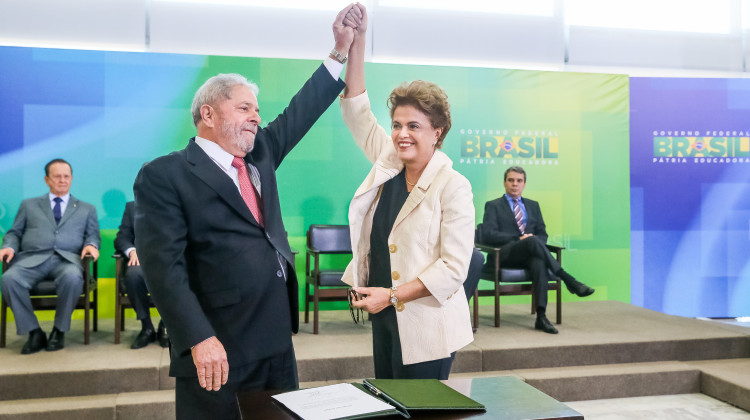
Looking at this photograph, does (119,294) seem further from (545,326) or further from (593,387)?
(593,387)

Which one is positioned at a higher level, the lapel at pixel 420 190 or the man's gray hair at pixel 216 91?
the man's gray hair at pixel 216 91

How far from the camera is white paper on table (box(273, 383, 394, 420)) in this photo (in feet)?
4.77

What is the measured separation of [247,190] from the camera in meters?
1.92

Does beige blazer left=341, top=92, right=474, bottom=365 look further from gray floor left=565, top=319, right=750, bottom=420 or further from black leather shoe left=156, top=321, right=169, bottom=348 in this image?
black leather shoe left=156, top=321, right=169, bottom=348

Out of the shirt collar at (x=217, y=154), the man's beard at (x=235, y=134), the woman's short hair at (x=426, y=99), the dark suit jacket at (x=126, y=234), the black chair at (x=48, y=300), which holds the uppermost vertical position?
the woman's short hair at (x=426, y=99)

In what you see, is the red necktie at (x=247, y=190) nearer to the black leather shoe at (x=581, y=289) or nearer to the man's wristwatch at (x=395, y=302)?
the man's wristwatch at (x=395, y=302)

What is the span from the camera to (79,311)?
215 inches

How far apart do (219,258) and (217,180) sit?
226mm

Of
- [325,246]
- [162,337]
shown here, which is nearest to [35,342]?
[162,337]

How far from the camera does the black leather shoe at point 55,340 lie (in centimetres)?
423

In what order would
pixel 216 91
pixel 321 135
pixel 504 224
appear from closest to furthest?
pixel 216 91 → pixel 504 224 → pixel 321 135

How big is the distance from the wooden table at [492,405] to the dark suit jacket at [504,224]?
3.56 metres

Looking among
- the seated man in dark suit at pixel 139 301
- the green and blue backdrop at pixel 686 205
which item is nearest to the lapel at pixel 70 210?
the seated man in dark suit at pixel 139 301

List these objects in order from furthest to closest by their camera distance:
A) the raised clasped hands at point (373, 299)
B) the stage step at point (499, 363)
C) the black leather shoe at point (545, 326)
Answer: the black leather shoe at point (545, 326)
the stage step at point (499, 363)
the raised clasped hands at point (373, 299)
